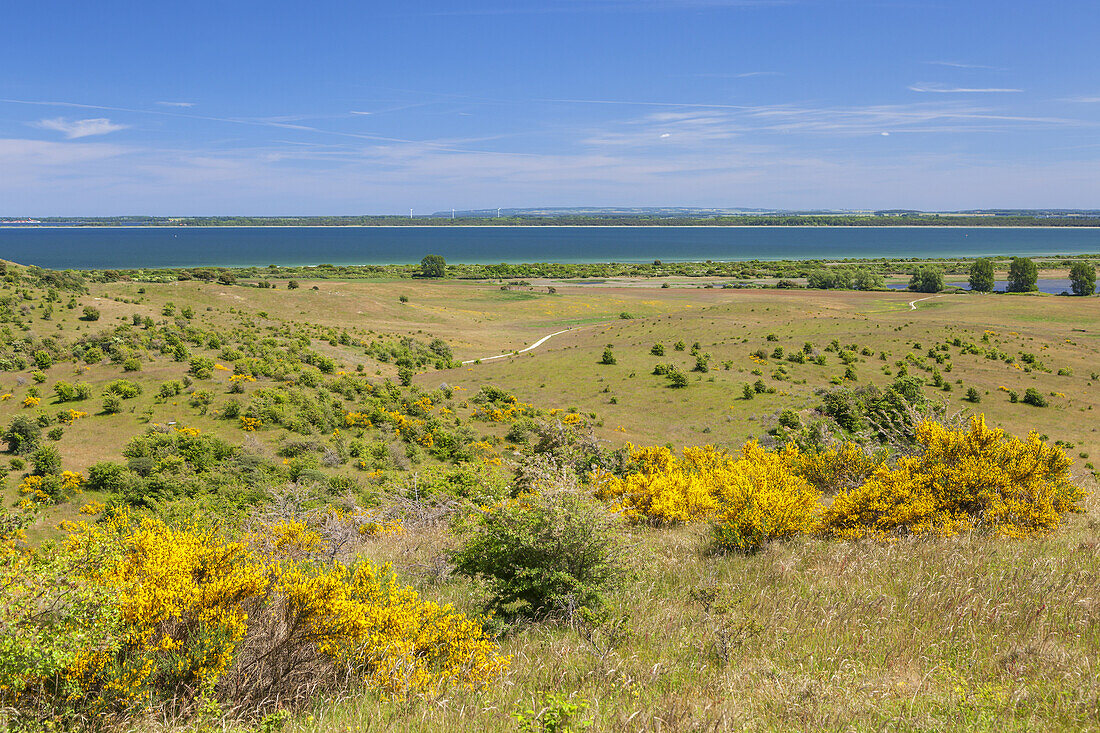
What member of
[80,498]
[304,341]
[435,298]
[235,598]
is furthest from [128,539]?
[435,298]

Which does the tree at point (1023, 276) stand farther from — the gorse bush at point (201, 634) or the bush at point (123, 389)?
the gorse bush at point (201, 634)

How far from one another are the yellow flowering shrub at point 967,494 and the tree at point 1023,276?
407 ft

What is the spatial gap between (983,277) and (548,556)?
12813 centimetres

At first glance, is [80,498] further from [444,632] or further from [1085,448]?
[1085,448]

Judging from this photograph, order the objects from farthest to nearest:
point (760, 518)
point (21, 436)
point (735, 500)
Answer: point (21, 436) < point (735, 500) < point (760, 518)

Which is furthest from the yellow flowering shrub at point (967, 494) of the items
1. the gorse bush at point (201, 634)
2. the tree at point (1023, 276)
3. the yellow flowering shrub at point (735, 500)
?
the tree at point (1023, 276)

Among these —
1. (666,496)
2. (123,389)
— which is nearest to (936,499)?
(666,496)

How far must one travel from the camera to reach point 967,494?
886 cm

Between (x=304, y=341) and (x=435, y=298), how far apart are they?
4454cm

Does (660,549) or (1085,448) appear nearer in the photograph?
(660,549)

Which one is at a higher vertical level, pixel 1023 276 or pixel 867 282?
pixel 1023 276

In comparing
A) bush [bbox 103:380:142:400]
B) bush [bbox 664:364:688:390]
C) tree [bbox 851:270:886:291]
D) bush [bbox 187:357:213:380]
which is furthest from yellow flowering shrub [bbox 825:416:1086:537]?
tree [bbox 851:270:886:291]

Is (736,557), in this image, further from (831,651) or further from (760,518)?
(831,651)

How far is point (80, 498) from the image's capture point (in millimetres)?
21859
